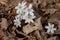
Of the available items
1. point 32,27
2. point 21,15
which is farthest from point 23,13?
point 32,27

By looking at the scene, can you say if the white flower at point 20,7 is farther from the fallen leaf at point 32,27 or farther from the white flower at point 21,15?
the fallen leaf at point 32,27

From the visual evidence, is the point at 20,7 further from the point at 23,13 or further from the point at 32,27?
the point at 32,27

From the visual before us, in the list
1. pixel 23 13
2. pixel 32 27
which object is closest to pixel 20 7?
pixel 23 13

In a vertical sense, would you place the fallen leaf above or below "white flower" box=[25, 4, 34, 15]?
below

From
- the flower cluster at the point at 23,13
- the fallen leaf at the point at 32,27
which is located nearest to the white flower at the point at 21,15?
the flower cluster at the point at 23,13

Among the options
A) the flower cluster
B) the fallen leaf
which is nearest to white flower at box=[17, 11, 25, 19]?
the flower cluster

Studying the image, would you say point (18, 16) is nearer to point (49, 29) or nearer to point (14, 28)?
point (14, 28)

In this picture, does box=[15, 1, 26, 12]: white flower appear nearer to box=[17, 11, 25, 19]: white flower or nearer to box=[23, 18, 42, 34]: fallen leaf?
box=[17, 11, 25, 19]: white flower

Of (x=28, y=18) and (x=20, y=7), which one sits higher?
(x=20, y=7)
